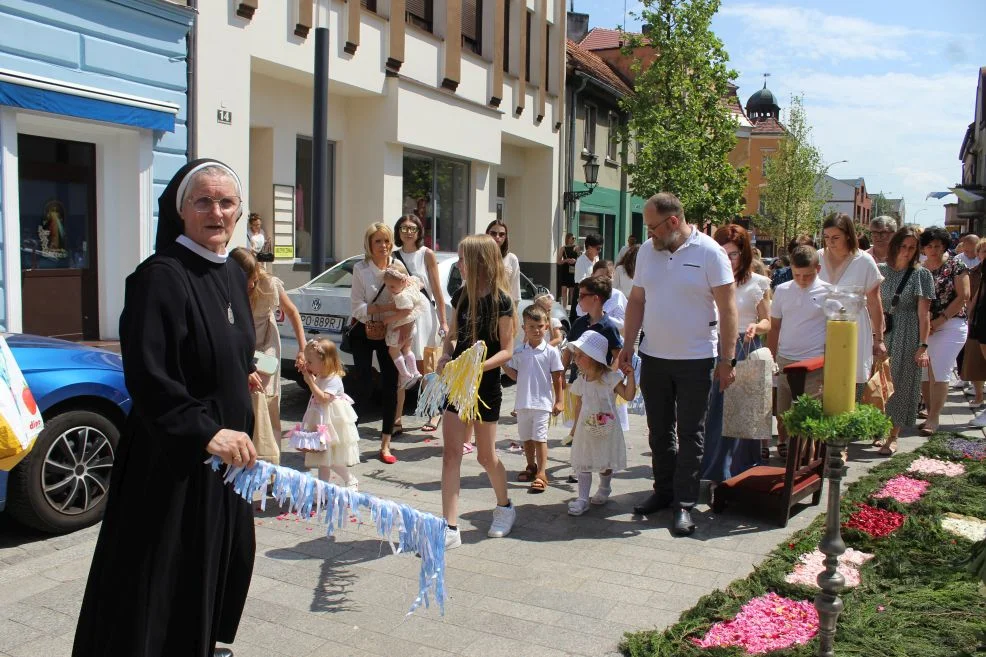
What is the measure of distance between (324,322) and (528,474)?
3204mm

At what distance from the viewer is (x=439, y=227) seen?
19.2m

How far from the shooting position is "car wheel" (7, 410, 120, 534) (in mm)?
4891

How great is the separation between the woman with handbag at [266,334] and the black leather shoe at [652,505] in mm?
2445

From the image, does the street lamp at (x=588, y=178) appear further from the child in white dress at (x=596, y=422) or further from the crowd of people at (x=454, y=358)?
the child in white dress at (x=596, y=422)

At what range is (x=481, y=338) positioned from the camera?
16.8 ft

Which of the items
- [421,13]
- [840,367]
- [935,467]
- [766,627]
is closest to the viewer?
[840,367]

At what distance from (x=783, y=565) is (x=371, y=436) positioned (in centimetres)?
439

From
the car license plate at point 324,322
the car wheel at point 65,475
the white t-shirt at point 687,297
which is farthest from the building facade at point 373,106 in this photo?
the white t-shirt at point 687,297

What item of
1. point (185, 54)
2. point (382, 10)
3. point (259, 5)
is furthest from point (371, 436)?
point (382, 10)

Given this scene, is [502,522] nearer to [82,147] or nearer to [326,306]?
[326,306]

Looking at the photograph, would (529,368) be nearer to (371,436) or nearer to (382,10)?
(371,436)

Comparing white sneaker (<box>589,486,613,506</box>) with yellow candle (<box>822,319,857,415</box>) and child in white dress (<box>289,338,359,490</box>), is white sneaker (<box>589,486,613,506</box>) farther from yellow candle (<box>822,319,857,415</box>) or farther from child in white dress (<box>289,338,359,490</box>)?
yellow candle (<box>822,319,857,415</box>)

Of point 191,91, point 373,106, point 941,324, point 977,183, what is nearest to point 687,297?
point 941,324

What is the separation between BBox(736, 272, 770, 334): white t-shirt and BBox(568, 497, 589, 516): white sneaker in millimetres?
1851
